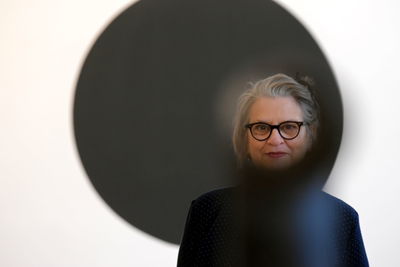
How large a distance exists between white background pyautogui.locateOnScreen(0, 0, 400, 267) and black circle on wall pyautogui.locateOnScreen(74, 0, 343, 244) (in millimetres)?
34

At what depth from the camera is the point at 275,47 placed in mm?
1104

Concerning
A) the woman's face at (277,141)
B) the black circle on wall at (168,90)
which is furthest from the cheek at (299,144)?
the black circle on wall at (168,90)

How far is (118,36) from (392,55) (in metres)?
0.63

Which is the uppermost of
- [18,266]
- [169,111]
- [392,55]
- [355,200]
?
[392,55]

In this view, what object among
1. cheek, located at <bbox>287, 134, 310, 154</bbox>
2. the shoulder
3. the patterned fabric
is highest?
cheek, located at <bbox>287, 134, 310, 154</bbox>

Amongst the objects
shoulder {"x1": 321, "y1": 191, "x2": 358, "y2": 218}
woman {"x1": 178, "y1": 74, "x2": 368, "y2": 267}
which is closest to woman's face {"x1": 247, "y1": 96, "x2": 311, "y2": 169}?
woman {"x1": 178, "y1": 74, "x2": 368, "y2": 267}

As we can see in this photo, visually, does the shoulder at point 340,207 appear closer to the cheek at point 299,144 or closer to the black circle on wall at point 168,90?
the cheek at point 299,144

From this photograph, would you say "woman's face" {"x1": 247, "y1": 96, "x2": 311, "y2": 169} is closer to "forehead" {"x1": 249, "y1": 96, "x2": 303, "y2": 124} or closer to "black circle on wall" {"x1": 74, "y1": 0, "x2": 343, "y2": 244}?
"forehead" {"x1": 249, "y1": 96, "x2": 303, "y2": 124}

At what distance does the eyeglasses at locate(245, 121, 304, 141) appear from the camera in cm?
84

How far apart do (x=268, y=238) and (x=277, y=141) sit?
17cm

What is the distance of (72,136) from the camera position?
1.08 metres

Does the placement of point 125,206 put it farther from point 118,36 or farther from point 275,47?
point 275,47

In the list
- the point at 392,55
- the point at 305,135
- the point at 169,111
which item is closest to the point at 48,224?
the point at 169,111

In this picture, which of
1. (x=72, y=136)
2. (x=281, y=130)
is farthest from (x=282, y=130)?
(x=72, y=136)
